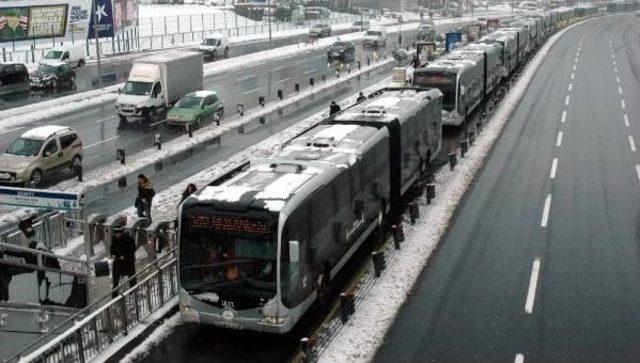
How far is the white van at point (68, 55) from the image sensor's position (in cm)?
6162

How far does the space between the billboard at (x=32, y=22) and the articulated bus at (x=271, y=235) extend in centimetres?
5303

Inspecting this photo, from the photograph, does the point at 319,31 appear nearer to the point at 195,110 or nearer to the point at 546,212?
the point at 195,110

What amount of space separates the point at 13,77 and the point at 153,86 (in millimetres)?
19061

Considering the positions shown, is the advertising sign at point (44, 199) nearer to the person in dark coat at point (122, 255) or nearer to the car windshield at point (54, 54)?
the person in dark coat at point (122, 255)

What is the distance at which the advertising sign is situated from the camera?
54.3 feet

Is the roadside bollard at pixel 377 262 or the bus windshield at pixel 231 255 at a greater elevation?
the bus windshield at pixel 231 255

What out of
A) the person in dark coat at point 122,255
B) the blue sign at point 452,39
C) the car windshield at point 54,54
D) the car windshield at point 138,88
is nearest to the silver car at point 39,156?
the car windshield at point 138,88

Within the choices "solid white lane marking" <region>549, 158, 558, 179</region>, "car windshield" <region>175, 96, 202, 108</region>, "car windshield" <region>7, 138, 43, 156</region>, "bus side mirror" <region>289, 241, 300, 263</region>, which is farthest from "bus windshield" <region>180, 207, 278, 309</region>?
"car windshield" <region>175, 96, 202, 108</region>

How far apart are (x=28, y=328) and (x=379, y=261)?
855cm

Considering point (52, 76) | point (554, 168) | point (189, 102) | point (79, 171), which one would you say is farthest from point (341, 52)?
point (79, 171)

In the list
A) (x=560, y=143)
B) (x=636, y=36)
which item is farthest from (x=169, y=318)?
(x=636, y=36)

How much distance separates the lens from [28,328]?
15.7m

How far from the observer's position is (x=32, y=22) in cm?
6631

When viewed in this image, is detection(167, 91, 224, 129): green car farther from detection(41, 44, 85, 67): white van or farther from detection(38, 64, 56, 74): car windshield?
detection(41, 44, 85, 67): white van
